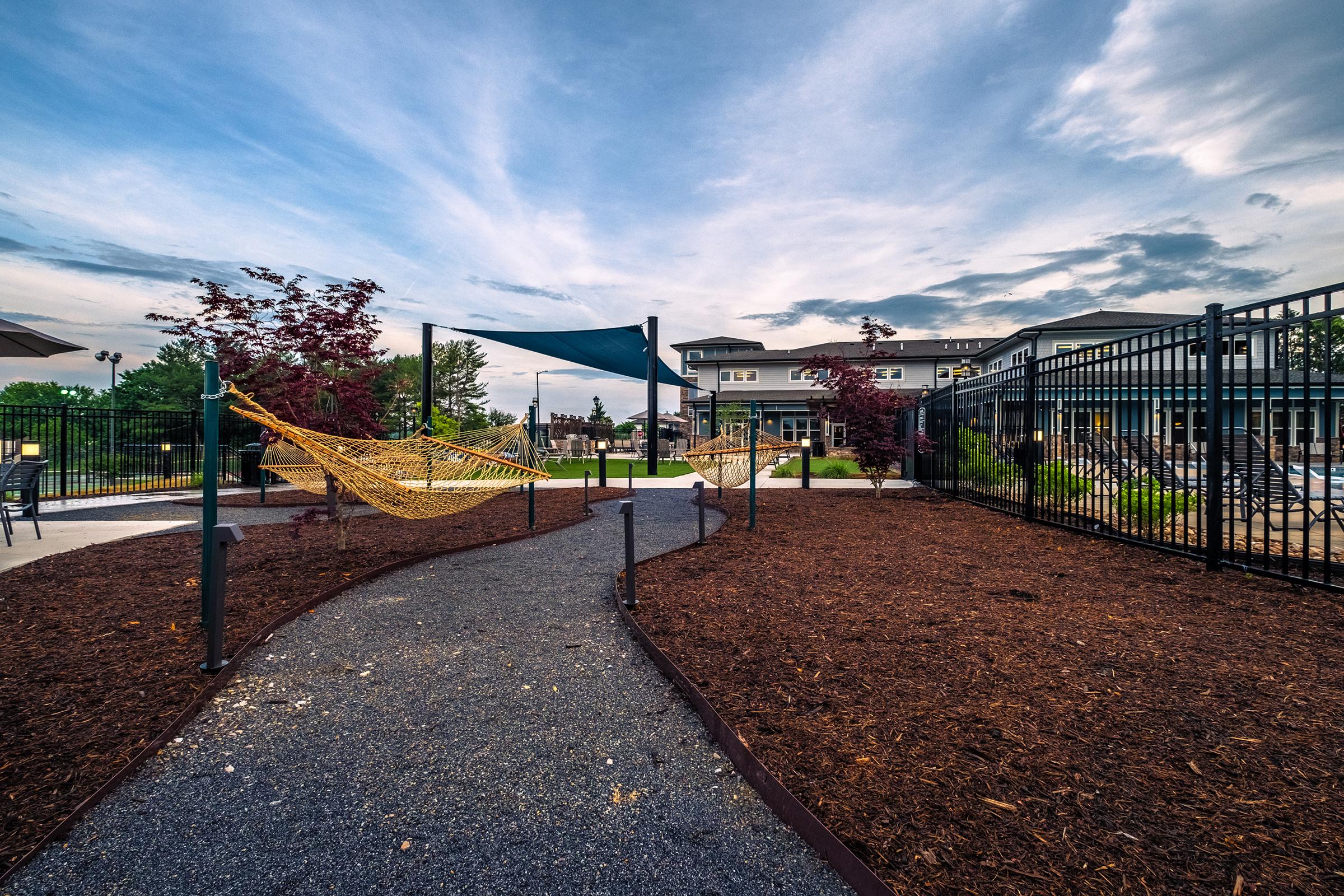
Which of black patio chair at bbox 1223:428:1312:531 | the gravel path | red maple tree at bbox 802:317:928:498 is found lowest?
the gravel path

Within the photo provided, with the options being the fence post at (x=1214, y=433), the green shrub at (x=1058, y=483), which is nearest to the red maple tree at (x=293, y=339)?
the fence post at (x=1214, y=433)

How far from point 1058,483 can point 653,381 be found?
322 inches

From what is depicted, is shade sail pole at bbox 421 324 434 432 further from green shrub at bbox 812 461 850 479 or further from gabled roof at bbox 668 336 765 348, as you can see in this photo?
gabled roof at bbox 668 336 765 348

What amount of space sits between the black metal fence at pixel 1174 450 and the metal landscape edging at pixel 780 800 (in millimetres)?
3051

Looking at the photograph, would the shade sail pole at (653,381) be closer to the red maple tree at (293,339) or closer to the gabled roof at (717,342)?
the red maple tree at (293,339)

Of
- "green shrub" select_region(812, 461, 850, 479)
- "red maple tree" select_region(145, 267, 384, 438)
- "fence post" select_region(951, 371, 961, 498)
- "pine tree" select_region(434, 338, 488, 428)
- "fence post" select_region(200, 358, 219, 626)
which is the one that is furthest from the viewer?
"pine tree" select_region(434, 338, 488, 428)

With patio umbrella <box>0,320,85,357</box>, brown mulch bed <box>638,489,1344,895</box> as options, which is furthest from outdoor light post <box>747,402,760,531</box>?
patio umbrella <box>0,320,85,357</box>

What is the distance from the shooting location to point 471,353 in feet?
109

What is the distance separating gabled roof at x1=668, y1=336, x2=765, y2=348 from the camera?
51.7 metres

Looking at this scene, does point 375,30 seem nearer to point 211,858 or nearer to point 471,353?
point 211,858

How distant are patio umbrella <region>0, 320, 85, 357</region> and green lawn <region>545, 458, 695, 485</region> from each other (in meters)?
8.17

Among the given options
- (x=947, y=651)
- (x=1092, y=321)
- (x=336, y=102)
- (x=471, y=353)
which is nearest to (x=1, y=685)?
(x=947, y=651)

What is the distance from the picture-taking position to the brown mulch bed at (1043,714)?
4.36 ft

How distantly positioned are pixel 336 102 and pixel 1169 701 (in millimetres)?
10985
